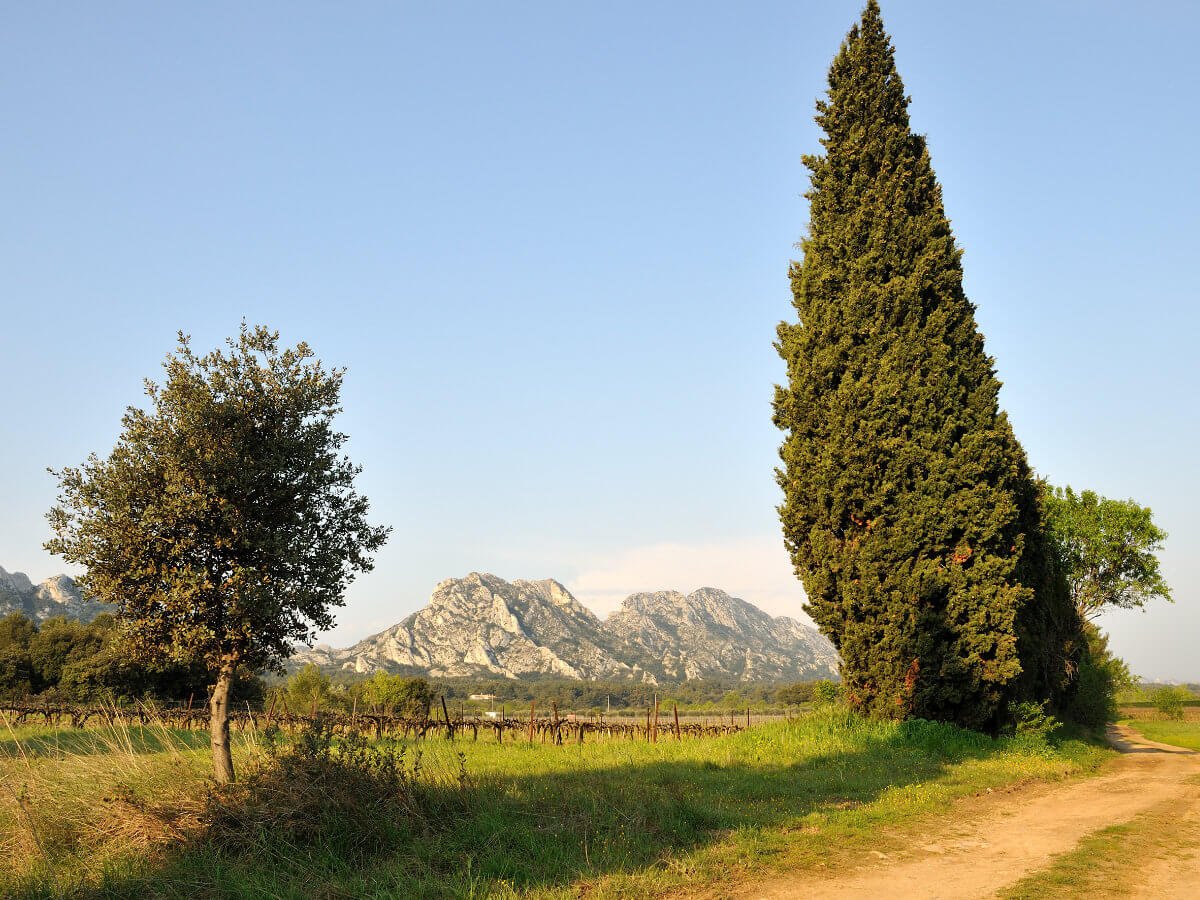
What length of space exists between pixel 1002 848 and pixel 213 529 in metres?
11.2

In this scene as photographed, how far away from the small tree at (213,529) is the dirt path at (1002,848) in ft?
23.5

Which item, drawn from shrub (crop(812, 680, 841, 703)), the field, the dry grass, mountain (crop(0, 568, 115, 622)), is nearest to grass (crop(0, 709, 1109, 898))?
the dry grass

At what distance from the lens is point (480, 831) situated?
29.6ft

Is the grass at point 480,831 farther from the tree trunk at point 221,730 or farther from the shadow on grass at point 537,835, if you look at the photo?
the tree trunk at point 221,730

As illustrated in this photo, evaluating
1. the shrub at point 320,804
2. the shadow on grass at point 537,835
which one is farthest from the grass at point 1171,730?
the shrub at point 320,804

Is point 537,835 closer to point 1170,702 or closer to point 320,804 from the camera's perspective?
point 320,804

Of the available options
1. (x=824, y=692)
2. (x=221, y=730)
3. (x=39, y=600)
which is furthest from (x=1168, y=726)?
(x=39, y=600)

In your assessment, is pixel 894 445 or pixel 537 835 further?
pixel 894 445

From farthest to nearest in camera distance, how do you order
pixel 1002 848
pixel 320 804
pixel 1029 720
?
pixel 1029 720 → pixel 1002 848 → pixel 320 804

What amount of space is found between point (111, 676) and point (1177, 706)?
2625 inches

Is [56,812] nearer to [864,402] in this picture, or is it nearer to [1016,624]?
[864,402]

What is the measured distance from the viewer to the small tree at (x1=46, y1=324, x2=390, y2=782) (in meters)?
10.4

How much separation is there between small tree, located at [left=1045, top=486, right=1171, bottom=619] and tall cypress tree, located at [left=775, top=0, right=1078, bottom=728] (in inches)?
747

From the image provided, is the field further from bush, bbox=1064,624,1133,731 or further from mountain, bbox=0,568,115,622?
mountain, bbox=0,568,115,622
